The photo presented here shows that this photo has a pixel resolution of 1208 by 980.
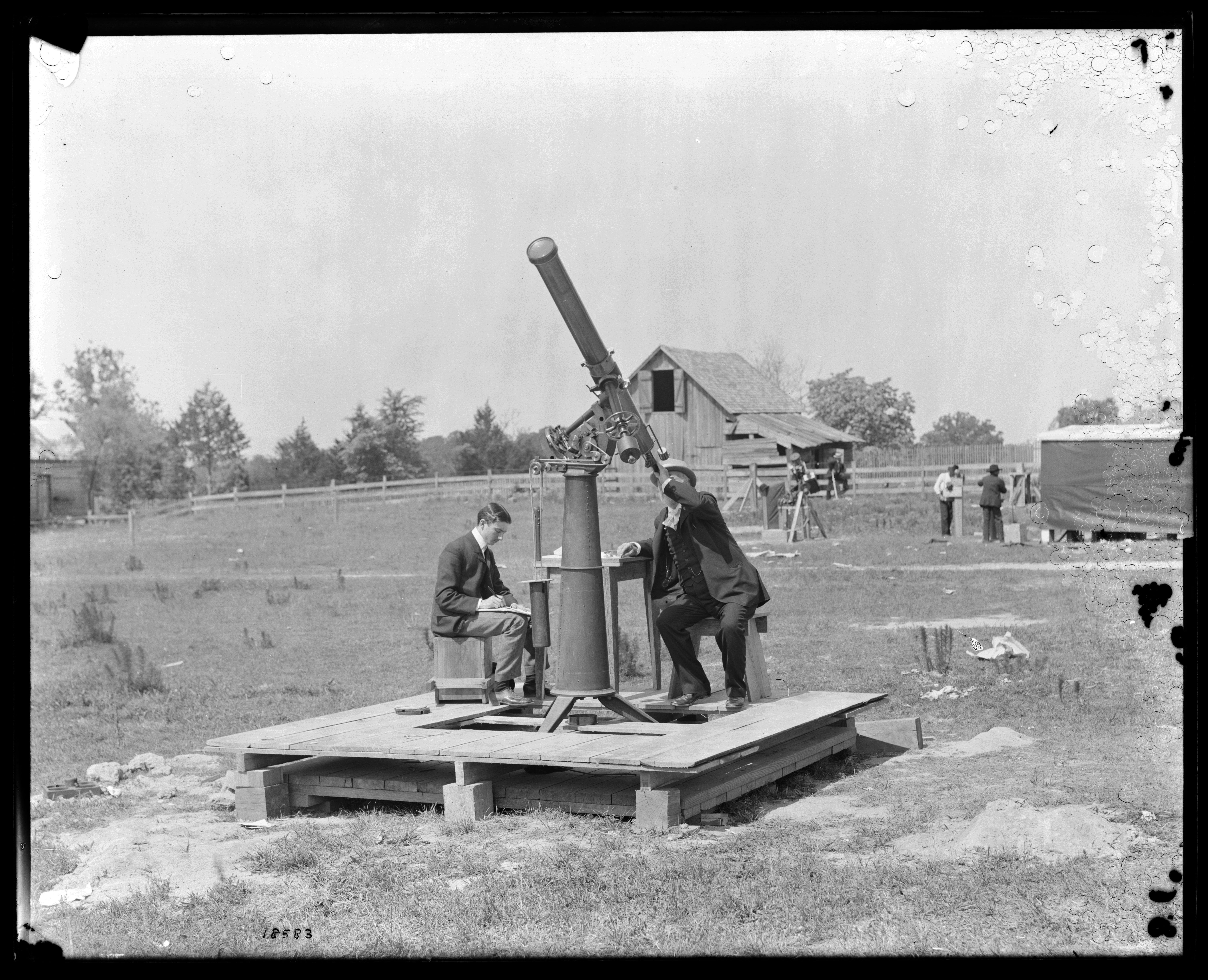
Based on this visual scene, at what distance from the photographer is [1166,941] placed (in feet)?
16.3

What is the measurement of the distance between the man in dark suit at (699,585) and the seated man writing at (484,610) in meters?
0.91

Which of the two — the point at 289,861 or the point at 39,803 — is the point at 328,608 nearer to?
the point at 39,803

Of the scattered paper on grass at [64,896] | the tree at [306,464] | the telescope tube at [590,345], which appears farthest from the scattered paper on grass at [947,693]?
the tree at [306,464]

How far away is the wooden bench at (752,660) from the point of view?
8555mm

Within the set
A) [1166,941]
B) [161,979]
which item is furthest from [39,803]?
[1166,941]

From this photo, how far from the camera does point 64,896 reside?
595cm

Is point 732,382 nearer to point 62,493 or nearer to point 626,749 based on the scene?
point 62,493

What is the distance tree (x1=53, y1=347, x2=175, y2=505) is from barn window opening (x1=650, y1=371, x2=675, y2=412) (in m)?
12.0

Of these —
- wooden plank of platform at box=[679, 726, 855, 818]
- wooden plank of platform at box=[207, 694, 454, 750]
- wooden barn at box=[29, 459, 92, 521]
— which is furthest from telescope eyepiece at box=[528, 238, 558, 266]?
wooden barn at box=[29, 459, 92, 521]

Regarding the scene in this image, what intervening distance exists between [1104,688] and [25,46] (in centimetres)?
953

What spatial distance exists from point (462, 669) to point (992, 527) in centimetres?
1514

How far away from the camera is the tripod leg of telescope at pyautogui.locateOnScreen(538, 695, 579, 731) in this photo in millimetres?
7480

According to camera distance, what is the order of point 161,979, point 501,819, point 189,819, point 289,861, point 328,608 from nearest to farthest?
point 161,979, point 289,861, point 501,819, point 189,819, point 328,608

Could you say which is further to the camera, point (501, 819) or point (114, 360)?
point (114, 360)
